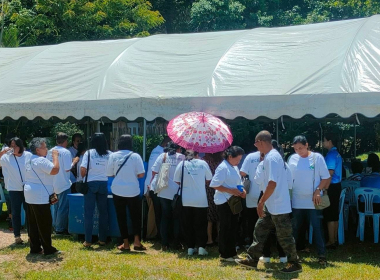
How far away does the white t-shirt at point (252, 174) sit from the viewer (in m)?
8.36

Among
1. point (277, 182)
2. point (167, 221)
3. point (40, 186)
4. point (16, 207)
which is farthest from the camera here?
point (16, 207)

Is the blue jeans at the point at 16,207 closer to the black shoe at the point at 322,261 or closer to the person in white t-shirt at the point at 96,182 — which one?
the person in white t-shirt at the point at 96,182

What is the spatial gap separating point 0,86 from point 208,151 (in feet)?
16.6

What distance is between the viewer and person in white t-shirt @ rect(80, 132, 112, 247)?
899cm

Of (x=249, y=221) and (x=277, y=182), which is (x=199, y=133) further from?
(x=277, y=182)

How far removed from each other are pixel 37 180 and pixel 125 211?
1390 mm

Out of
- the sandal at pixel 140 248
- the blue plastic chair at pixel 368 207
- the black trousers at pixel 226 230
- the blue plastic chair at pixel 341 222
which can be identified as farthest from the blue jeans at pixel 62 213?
the blue plastic chair at pixel 368 207

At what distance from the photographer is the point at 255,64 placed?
387 inches

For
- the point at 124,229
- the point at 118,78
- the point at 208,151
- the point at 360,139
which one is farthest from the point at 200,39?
the point at 360,139

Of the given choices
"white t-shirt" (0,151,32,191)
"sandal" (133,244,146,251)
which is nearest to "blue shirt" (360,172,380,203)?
"sandal" (133,244,146,251)

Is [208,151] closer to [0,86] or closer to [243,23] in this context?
[0,86]

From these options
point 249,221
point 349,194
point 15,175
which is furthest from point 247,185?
point 15,175

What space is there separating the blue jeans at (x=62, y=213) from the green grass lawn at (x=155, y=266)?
1.07 m

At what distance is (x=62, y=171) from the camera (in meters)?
9.93
